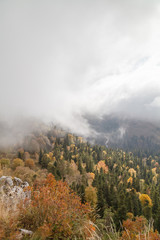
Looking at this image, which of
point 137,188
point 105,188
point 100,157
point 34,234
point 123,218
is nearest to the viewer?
point 34,234

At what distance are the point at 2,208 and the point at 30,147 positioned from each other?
443 ft

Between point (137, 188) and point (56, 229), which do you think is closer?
point (56, 229)

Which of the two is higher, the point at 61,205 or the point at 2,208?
the point at 61,205

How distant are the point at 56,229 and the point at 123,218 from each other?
34.7 m

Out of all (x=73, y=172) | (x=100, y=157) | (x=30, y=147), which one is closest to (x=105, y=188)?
(x=73, y=172)

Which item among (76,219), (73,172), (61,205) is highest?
(73,172)

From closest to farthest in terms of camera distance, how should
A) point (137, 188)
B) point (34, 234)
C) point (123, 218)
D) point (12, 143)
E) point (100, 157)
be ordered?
point (34, 234) < point (123, 218) < point (137, 188) < point (100, 157) < point (12, 143)

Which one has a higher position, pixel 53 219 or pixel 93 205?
pixel 53 219

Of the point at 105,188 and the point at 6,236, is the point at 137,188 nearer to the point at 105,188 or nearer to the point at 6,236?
the point at 105,188

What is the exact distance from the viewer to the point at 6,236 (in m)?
4.96

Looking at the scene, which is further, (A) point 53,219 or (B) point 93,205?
(B) point 93,205

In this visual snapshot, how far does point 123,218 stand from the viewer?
32.6 meters

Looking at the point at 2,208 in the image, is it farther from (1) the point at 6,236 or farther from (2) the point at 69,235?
(2) the point at 69,235

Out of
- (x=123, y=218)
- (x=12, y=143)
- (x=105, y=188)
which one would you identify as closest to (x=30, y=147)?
(x=12, y=143)
